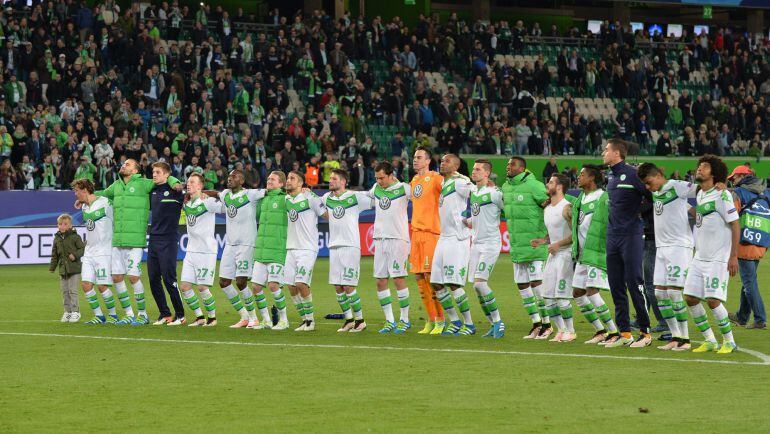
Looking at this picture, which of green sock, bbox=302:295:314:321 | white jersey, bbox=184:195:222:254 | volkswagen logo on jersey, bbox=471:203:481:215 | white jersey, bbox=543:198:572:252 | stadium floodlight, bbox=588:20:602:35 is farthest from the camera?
stadium floodlight, bbox=588:20:602:35

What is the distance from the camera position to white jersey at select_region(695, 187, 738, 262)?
13.5 meters

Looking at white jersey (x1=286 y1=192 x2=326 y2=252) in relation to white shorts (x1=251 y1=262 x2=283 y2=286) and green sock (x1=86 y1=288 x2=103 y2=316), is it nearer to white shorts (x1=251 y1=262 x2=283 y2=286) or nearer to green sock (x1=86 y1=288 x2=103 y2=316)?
white shorts (x1=251 y1=262 x2=283 y2=286)

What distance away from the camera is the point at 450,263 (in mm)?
15836

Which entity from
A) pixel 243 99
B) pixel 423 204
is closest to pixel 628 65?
pixel 243 99

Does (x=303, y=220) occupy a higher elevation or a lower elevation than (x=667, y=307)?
higher

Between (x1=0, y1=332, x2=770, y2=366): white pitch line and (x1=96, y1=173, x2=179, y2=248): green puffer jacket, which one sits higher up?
(x1=96, y1=173, x2=179, y2=248): green puffer jacket

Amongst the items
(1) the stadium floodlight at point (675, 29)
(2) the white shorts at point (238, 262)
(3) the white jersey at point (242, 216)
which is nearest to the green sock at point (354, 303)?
(2) the white shorts at point (238, 262)

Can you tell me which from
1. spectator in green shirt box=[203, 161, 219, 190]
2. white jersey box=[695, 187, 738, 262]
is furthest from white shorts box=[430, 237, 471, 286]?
spectator in green shirt box=[203, 161, 219, 190]

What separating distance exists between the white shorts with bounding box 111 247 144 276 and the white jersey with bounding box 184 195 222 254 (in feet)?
2.61

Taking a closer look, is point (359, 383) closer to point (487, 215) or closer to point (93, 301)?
point (487, 215)

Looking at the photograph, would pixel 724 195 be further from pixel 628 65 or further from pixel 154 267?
pixel 628 65

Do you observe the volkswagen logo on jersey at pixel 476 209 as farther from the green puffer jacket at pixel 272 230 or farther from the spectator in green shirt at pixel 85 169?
the spectator in green shirt at pixel 85 169


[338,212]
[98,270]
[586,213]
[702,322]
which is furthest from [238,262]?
[702,322]

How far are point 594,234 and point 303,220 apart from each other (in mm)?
4173
